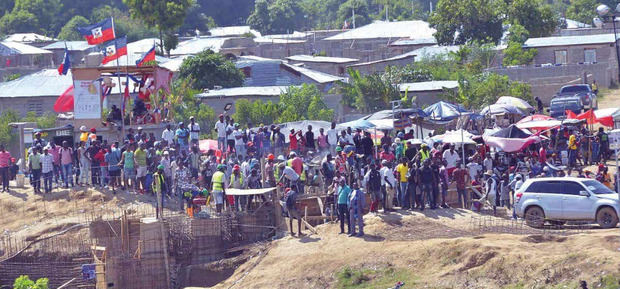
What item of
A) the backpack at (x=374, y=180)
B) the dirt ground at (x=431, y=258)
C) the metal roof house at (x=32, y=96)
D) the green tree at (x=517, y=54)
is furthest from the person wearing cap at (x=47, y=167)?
the green tree at (x=517, y=54)

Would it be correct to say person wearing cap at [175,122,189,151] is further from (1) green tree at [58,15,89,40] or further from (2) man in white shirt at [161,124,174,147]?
(1) green tree at [58,15,89,40]

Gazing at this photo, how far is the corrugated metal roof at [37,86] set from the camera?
59562mm

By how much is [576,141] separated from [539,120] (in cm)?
134

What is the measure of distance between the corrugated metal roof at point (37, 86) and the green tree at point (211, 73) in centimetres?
624

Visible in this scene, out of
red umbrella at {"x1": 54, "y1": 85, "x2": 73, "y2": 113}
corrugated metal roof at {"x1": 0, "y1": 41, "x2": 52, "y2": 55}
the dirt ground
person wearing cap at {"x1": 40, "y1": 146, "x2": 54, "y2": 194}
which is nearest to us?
the dirt ground

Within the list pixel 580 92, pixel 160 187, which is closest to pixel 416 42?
pixel 580 92

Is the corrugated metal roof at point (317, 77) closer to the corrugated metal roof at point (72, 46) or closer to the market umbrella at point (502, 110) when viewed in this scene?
the market umbrella at point (502, 110)

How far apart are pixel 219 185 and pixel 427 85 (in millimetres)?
24321

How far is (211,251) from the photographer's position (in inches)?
1211

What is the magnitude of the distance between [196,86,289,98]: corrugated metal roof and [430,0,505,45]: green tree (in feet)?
60.0

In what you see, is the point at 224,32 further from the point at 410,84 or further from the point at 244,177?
the point at 244,177

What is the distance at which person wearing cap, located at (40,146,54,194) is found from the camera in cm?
3303

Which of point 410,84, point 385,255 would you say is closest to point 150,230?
point 385,255

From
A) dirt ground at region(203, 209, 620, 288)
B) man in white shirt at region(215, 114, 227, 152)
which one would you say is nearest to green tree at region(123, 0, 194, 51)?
man in white shirt at region(215, 114, 227, 152)
